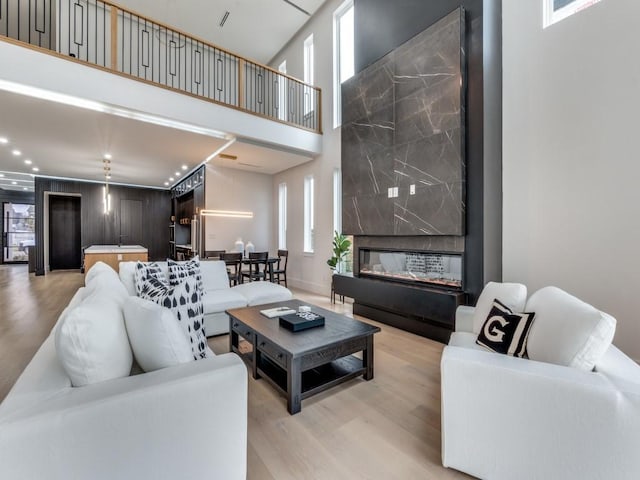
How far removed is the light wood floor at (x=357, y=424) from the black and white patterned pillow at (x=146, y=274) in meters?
0.90

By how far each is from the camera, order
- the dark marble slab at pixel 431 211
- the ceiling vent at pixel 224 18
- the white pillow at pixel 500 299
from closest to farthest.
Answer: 1. the white pillow at pixel 500 299
2. the dark marble slab at pixel 431 211
3. the ceiling vent at pixel 224 18

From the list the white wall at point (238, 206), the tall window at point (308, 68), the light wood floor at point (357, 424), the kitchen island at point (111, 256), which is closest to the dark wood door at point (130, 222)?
the white wall at point (238, 206)

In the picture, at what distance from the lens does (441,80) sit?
3385mm

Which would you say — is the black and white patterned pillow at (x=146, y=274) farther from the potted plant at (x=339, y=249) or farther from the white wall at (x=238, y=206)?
the white wall at (x=238, y=206)

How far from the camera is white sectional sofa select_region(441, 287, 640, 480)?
1.14m

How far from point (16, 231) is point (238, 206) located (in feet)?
33.6

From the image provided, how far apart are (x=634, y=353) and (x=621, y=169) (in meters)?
1.53

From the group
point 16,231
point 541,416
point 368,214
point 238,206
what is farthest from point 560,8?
point 16,231

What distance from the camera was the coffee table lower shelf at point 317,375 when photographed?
7.16 ft

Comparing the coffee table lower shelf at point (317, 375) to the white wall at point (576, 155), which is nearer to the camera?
the coffee table lower shelf at point (317, 375)

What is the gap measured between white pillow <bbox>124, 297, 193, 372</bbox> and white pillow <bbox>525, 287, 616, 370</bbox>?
175 centimetres

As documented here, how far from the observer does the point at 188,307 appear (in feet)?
6.61

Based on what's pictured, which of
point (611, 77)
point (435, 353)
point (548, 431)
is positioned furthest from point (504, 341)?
point (611, 77)

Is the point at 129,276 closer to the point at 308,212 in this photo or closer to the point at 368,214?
the point at 368,214
